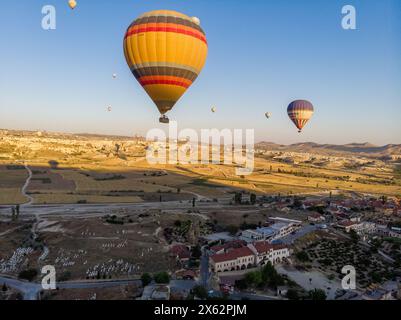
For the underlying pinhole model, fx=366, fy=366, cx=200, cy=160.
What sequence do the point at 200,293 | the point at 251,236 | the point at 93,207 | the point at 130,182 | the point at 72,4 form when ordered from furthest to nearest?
the point at 130,182 < the point at 93,207 < the point at 251,236 < the point at 72,4 < the point at 200,293

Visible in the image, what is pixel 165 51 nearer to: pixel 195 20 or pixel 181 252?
pixel 195 20

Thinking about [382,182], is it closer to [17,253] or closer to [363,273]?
[363,273]

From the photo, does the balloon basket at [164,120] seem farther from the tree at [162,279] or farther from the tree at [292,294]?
the tree at [292,294]

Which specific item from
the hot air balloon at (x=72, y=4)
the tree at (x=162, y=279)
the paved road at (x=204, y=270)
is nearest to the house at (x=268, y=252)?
the paved road at (x=204, y=270)

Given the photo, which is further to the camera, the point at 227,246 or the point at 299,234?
the point at 299,234

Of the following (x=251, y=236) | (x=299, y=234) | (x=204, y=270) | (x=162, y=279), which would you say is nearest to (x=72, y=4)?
(x=162, y=279)

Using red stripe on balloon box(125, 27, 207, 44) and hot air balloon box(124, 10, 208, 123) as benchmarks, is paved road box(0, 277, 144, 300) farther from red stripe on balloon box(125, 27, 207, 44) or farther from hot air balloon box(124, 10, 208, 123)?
red stripe on balloon box(125, 27, 207, 44)
